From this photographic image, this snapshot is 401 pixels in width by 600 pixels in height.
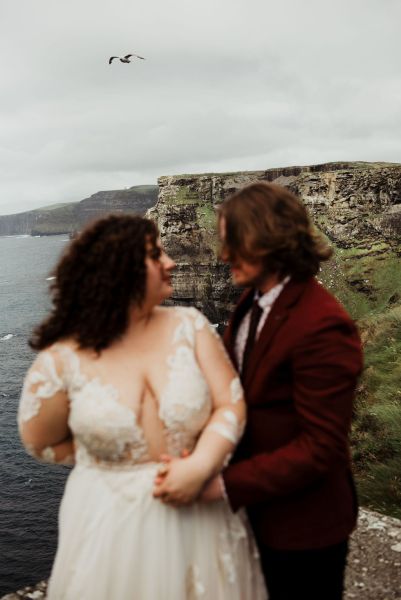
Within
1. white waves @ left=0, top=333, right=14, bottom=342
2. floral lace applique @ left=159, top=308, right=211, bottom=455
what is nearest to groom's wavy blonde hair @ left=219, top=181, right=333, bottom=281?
floral lace applique @ left=159, top=308, right=211, bottom=455

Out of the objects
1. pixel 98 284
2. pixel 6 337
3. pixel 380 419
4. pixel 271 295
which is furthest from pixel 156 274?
pixel 6 337

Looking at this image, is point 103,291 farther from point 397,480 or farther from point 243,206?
point 397,480

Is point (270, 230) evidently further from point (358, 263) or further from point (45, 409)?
point (358, 263)

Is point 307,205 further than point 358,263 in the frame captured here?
Yes

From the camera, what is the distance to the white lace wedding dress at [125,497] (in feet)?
6.97

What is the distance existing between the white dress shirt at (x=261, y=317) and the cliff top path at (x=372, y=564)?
2.90 meters

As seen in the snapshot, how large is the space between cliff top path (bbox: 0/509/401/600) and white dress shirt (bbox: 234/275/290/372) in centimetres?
290

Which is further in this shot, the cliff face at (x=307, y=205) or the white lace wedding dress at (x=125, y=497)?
the cliff face at (x=307, y=205)

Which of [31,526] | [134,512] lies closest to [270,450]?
[134,512]

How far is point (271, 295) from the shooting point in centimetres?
230

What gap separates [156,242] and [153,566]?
1.30m

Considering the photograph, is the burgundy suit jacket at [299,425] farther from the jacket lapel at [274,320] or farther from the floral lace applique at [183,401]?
the floral lace applique at [183,401]

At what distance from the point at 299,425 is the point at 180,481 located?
515mm

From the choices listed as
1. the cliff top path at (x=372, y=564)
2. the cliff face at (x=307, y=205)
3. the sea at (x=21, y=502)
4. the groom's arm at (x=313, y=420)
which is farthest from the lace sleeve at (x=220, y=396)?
the cliff face at (x=307, y=205)
